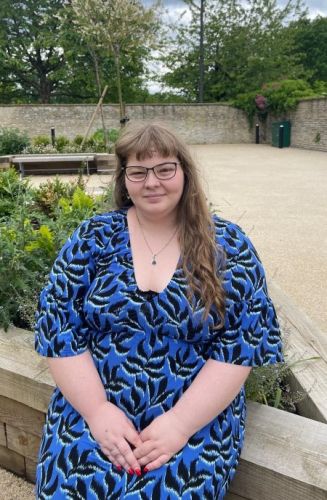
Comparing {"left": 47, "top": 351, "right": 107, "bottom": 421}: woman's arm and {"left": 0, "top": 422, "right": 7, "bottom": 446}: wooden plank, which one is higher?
{"left": 47, "top": 351, "right": 107, "bottom": 421}: woman's arm

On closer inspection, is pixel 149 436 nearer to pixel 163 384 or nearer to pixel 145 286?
pixel 163 384

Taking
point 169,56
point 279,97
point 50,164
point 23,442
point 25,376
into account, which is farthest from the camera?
point 169,56

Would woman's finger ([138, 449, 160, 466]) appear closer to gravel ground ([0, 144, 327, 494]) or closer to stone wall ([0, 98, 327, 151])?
gravel ground ([0, 144, 327, 494])

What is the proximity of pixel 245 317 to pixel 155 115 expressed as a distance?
919 inches

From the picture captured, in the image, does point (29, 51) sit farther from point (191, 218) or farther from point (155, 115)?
point (191, 218)

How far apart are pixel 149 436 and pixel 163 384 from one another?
5.7 inches

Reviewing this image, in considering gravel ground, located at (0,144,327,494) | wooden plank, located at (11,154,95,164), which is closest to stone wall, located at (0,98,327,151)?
gravel ground, located at (0,144,327,494)

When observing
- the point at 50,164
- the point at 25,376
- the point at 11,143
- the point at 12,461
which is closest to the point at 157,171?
the point at 25,376

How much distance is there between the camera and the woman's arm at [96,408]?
47.1 inches

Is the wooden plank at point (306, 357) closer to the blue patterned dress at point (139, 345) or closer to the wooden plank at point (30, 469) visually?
the blue patterned dress at point (139, 345)

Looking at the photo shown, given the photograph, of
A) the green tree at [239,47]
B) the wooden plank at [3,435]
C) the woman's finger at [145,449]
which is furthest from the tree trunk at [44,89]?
the woman's finger at [145,449]

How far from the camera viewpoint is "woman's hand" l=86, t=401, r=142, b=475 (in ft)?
3.88

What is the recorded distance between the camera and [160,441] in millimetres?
1196

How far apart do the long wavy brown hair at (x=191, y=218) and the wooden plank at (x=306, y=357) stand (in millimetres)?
558
